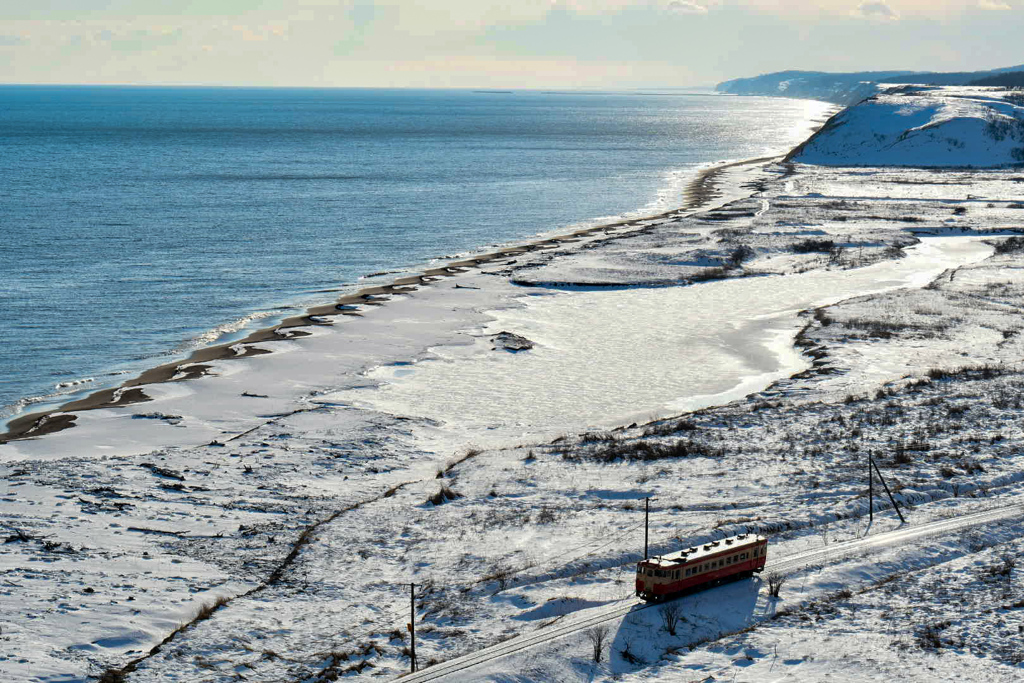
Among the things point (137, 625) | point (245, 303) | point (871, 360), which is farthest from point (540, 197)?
point (137, 625)

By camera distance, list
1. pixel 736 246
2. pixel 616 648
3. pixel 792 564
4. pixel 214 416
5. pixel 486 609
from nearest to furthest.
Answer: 1. pixel 616 648
2. pixel 486 609
3. pixel 792 564
4. pixel 214 416
5. pixel 736 246

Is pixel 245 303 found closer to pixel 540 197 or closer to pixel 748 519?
pixel 748 519

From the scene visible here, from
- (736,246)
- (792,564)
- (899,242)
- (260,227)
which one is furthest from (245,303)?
(899,242)

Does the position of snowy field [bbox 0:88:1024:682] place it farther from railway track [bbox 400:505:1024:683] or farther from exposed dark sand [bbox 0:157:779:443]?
exposed dark sand [bbox 0:157:779:443]

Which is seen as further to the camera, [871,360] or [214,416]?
[871,360]

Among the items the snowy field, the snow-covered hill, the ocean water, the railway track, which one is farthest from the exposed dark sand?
the snow-covered hill

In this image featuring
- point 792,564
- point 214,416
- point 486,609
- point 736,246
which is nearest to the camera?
point 486,609

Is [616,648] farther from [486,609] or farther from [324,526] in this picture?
[324,526]
